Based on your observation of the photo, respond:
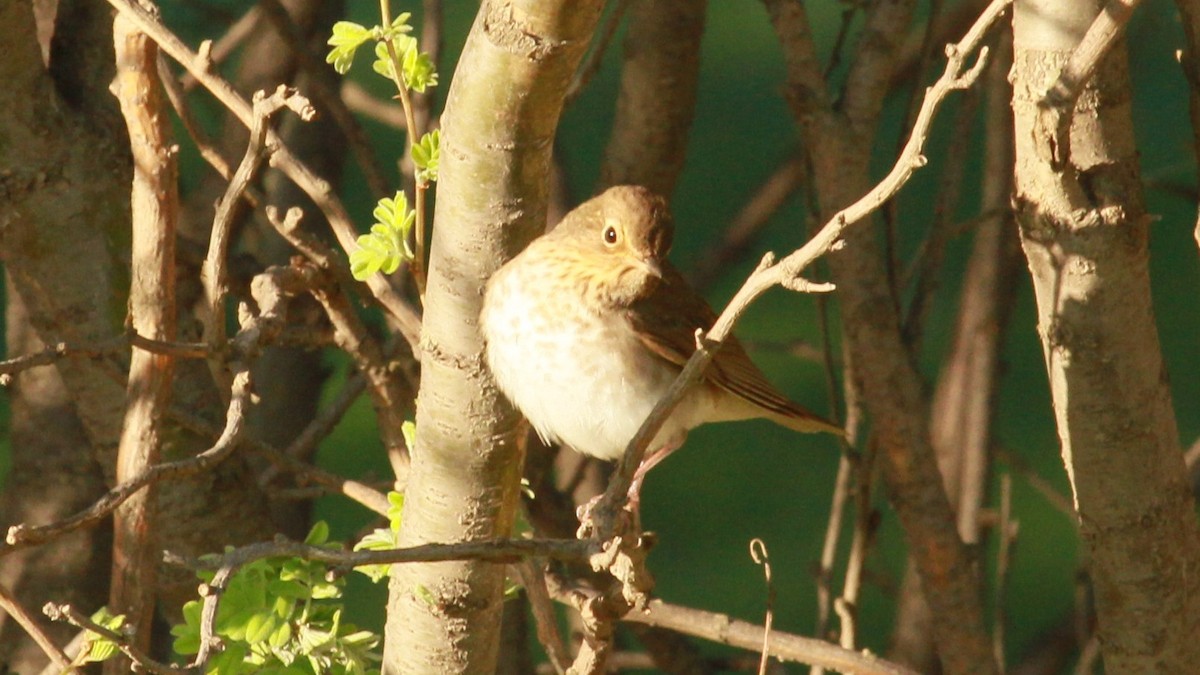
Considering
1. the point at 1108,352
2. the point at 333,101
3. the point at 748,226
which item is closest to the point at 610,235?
the point at 333,101

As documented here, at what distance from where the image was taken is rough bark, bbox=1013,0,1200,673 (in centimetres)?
217

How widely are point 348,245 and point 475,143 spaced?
1.88 ft

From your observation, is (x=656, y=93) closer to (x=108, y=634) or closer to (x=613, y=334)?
(x=613, y=334)

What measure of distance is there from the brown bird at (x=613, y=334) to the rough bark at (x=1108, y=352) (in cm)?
75

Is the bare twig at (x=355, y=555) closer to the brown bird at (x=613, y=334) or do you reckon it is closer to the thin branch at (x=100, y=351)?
the thin branch at (x=100, y=351)

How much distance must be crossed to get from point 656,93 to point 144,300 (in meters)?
1.72

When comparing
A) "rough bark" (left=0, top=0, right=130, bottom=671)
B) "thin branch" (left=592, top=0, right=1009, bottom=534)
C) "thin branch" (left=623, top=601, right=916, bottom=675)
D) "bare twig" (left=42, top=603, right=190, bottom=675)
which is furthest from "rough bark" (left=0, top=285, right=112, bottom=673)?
"thin branch" (left=592, top=0, right=1009, bottom=534)

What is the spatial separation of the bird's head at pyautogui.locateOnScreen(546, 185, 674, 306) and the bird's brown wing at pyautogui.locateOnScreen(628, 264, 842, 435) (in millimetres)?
40

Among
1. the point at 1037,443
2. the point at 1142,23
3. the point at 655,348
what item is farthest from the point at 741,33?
the point at 655,348

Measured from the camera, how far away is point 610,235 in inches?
119

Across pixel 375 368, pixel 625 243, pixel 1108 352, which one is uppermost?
pixel 625 243

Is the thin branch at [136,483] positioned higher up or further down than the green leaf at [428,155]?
further down

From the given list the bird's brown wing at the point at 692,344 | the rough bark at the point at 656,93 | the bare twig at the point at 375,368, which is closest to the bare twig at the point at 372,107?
the rough bark at the point at 656,93

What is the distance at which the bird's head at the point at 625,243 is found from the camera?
2.96 meters
